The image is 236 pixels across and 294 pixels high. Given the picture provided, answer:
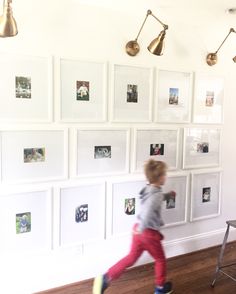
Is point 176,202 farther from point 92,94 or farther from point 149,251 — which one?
point 92,94

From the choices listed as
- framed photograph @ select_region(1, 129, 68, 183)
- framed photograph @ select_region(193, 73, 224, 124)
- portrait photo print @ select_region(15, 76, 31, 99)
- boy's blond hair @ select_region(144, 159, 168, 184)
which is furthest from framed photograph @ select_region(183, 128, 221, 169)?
portrait photo print @ select_region(15, 76, 31, 99)

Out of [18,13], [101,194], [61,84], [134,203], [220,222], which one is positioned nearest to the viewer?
[18,13]

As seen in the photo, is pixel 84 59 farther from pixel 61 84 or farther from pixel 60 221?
pixel 60 221

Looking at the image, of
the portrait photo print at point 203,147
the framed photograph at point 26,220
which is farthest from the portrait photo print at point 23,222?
the portrait photo print at point 203,147

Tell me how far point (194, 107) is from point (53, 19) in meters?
1.44

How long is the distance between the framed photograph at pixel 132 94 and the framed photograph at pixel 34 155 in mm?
504

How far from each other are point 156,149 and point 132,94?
53 cm

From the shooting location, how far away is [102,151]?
2398mm

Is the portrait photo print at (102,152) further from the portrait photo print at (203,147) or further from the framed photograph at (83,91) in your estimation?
the portrait photo print at (203,147)

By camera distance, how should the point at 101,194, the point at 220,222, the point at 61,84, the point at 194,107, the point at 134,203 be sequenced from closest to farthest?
the point at 61,84
the point at 101,194
the point at 134,203
the point at 194,107
the point at 220,222

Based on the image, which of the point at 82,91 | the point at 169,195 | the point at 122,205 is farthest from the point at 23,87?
the point at 169,195

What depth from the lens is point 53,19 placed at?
212 cm

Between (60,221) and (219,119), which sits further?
(219,119)

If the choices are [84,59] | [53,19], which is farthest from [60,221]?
[53,19]
